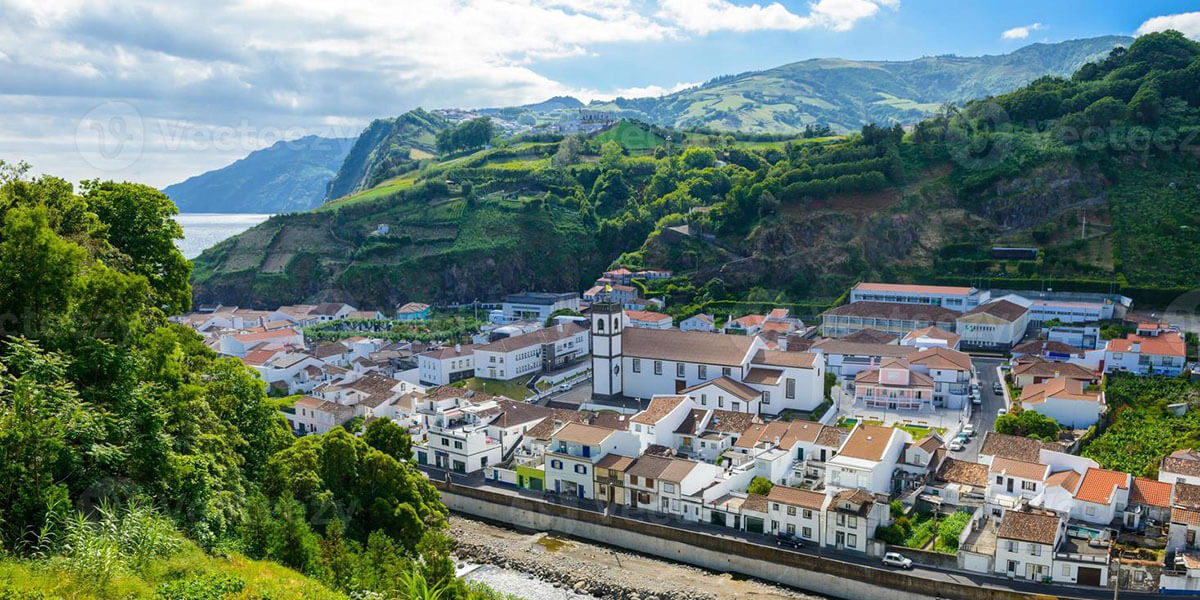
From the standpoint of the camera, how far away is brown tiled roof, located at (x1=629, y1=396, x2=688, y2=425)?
26.5 m

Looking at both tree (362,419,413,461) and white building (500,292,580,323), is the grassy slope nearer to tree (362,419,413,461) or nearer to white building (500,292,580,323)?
tree (362,419,413,461)

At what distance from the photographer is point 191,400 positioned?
11.7m

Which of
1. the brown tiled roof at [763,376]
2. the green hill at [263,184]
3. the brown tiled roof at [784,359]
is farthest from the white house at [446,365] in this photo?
the green hill at [263,184]

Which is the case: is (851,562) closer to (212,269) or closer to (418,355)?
(418,355)

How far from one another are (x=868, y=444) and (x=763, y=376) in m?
8.30

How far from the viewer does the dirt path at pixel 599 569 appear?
1962cm

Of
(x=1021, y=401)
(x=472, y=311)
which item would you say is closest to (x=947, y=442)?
(x=1021, y=401)

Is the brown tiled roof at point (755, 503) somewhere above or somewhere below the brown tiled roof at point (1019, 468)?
below

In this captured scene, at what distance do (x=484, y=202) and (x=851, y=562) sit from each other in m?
55.5

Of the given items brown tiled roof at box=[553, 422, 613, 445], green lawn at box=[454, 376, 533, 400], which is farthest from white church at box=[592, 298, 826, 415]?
brown tiled roof at box=[553, 422, 613, 445]

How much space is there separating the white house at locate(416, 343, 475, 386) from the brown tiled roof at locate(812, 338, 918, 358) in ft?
56.7

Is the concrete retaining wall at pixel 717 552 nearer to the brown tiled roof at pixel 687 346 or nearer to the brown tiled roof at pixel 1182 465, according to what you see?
the brown tiled roof at pixel 1182 465

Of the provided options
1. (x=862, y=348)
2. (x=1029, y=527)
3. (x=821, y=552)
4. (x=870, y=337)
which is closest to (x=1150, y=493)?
(x=1029, y=527)

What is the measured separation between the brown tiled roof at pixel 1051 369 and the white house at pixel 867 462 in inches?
→ 458
